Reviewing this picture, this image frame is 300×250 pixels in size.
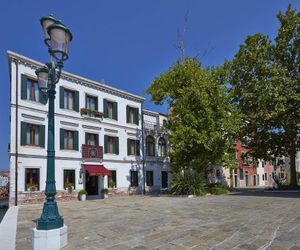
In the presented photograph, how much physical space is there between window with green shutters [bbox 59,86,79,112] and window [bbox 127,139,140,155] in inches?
257

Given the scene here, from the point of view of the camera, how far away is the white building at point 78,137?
19.0 metres

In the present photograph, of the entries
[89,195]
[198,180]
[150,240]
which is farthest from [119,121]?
[150,240]

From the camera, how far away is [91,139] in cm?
2408

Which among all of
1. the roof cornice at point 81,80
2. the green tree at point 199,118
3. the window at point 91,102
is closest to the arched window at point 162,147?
the roof cornice at point 81,80

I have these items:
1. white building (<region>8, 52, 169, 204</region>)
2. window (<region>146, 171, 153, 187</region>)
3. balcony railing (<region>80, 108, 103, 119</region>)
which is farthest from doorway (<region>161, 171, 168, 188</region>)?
balcony railing (<region>80, 108, 103, 119</region>)

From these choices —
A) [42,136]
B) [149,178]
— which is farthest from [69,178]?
[149,178]

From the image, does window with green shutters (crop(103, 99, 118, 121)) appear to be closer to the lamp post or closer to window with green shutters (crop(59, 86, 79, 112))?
window with green shutters (crop(59, 86, 79, 112))

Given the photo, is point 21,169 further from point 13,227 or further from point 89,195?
point 13,227

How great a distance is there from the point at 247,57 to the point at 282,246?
2284 centimetres

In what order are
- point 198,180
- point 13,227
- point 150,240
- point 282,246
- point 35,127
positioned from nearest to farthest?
point 282,246, point 150,240, point 13,227, point 35,127, point 198,180

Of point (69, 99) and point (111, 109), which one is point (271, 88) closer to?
point (111, 109)

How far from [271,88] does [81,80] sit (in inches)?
587

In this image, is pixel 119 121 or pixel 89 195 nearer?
pixel 89 195

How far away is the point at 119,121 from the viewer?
2644cm
